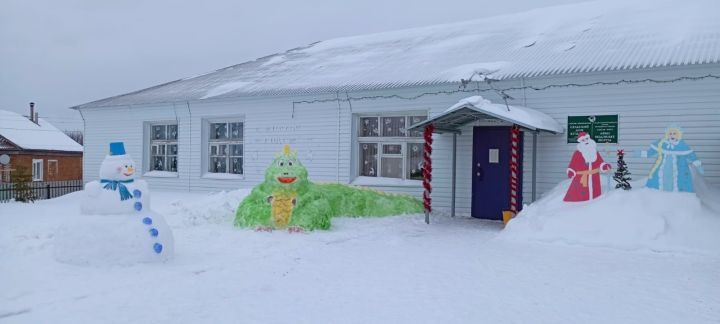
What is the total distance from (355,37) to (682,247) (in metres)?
14.5

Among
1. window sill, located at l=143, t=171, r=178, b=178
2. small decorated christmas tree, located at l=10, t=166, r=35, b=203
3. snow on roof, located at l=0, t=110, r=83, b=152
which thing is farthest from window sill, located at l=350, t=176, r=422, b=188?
snow on roof, located at l=0, t=110, r=83, b=152

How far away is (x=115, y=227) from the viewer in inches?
243

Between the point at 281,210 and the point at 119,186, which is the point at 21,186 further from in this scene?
the point at 119,186

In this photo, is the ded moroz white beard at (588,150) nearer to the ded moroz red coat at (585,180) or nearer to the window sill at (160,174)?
the ded moroz red coat at (585,180)

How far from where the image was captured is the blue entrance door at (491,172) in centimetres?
1148

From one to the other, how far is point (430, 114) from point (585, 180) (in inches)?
A: 166

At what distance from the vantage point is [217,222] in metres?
10.2

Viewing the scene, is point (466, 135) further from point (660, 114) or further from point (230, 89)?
point (230, 89)

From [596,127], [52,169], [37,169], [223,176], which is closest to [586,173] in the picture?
[596,127]

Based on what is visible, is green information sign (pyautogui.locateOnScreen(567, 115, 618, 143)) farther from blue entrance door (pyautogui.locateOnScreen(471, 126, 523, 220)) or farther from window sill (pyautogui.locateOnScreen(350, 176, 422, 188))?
window sill (pyautogui.locateOnScreen(350, 176, 422, 188))

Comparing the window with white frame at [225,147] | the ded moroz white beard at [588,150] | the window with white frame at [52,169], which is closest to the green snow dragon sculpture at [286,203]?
the ded moroz white beard at [588,150]

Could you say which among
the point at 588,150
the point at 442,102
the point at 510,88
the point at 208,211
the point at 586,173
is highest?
the point at 510,88

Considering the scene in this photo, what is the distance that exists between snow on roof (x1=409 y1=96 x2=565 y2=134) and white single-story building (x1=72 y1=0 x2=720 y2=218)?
12cm

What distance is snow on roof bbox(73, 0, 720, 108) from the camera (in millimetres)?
10633
